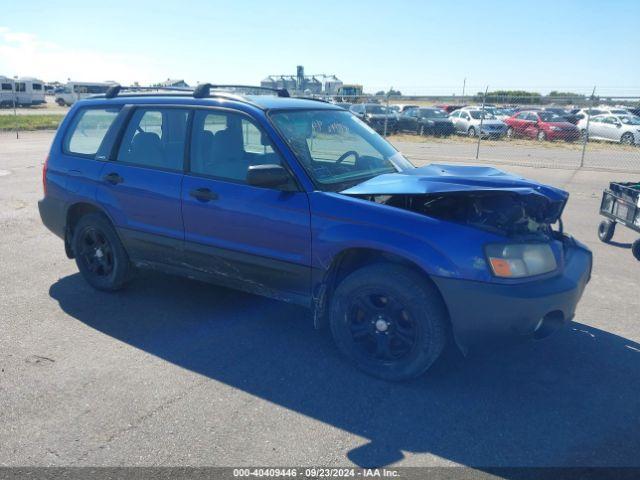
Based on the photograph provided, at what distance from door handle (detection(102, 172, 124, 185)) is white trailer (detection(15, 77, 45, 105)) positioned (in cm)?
5319

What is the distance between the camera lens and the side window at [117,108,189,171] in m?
4.64

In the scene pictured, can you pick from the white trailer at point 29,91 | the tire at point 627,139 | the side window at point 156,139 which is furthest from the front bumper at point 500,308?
the white trailer at point 29,91

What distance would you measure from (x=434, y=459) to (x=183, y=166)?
282 cm

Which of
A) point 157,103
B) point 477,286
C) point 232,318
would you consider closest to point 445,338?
point 477,286

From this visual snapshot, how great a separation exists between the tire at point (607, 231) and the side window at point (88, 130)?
605 centimetres

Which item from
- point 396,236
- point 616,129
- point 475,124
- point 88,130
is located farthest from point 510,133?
point 396,236

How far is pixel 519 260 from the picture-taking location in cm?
351

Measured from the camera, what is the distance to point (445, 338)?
3.61 meters

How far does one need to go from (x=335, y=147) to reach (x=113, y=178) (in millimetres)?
1868

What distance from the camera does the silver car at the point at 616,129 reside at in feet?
81.1

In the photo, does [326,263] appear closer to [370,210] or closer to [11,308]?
[370,210]

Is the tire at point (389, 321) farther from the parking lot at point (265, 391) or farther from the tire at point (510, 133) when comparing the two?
the tire at point (510, 133)

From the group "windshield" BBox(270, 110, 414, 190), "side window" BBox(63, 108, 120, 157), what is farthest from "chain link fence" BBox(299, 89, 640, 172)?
"side window" BBox(63, 108, 120, 157)

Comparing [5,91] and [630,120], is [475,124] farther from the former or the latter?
[5,91]
